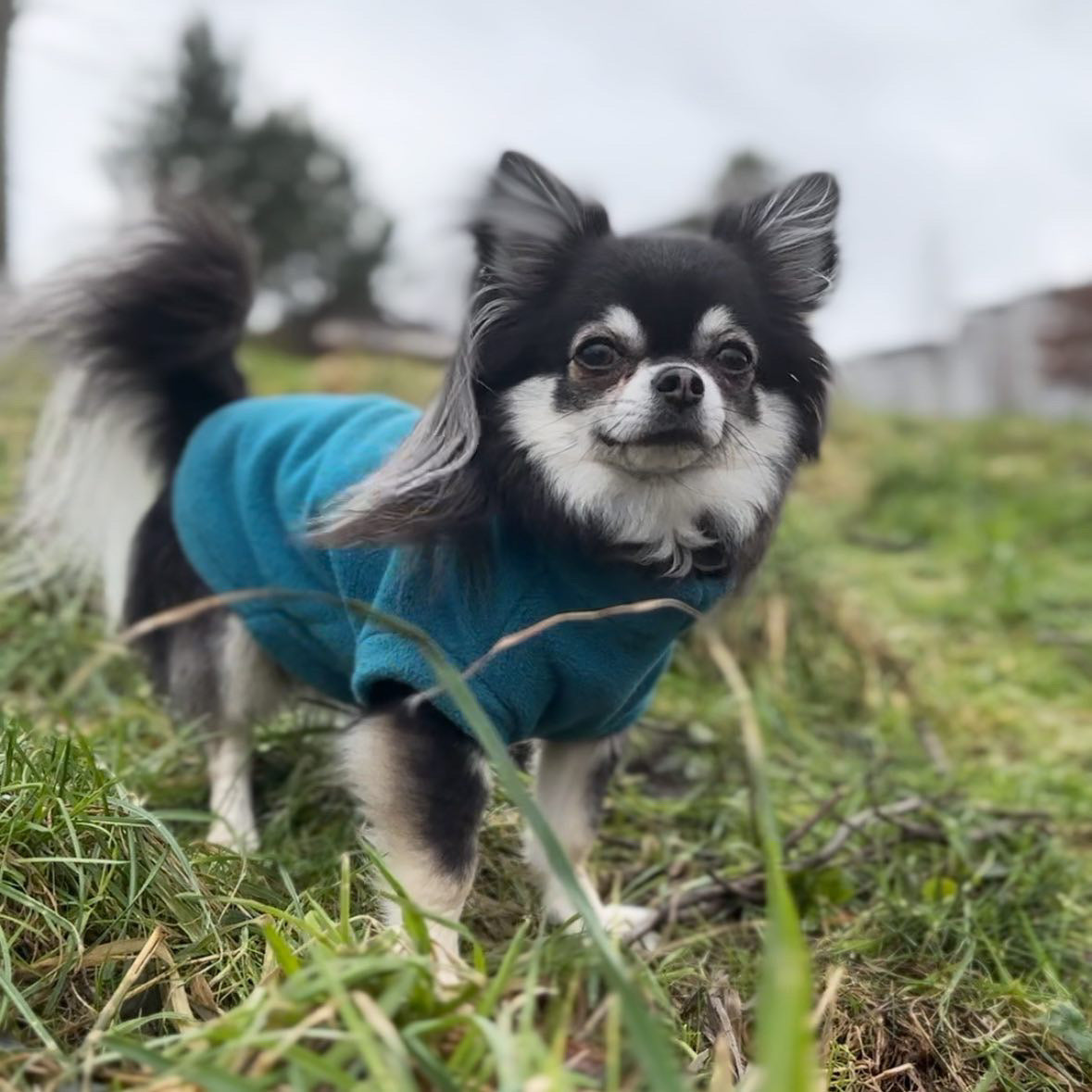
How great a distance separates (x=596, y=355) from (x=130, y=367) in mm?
1433

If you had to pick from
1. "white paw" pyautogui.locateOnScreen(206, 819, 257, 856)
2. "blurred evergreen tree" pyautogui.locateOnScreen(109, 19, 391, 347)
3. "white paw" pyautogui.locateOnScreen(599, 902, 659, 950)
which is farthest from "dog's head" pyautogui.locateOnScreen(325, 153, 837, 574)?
"blurred evergreen tree" pyautogui.locateOnScreen(109, 19, 391, 347)

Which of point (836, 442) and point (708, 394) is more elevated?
point (708, 394)

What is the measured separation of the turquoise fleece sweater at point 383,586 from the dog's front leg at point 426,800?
0.07 metres

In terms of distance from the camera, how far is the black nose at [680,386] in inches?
66.7

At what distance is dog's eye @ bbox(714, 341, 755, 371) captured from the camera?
1.83m

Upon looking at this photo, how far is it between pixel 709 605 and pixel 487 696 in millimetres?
450

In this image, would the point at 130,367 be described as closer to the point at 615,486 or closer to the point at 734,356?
the point at 615,486

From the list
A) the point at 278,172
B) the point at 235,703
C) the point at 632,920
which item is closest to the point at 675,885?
the point at 632,920

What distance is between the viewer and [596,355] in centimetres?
179

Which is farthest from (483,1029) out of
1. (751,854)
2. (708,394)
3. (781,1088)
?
(751,854)

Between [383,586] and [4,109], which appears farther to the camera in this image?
[4,109]

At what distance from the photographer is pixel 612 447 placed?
5.86ft

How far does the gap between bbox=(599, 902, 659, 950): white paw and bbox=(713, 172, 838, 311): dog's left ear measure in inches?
44.1

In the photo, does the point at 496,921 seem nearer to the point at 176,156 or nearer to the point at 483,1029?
the point at 483,1029
